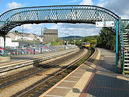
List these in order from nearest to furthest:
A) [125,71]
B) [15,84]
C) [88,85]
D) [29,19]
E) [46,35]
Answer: [88,85]
[15,84]
[125,71]
[29,19]
[46,35]

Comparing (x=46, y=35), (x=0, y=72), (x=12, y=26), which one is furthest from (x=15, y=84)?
(x=46, y=35)

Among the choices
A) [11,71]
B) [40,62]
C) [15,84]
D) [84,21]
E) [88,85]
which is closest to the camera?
[88,85]

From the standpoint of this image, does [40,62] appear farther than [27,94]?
Yes

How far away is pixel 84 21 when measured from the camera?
29.7 metres

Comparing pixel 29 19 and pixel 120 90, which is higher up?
pixel 29 19

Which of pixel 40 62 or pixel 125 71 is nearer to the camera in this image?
pixel 125 71

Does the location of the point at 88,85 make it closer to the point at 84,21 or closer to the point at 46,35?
the point at 84,21

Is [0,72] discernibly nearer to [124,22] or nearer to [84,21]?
[84,21]

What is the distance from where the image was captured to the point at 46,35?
540 ft

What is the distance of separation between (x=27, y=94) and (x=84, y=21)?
16.3 meters

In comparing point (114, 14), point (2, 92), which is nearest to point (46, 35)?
point (114, 14)

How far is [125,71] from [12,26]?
803 inches

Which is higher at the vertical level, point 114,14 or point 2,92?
point 114,14

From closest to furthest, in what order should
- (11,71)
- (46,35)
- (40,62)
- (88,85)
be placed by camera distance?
(88,85) < (11,71) < (40,62) < (46,35)
